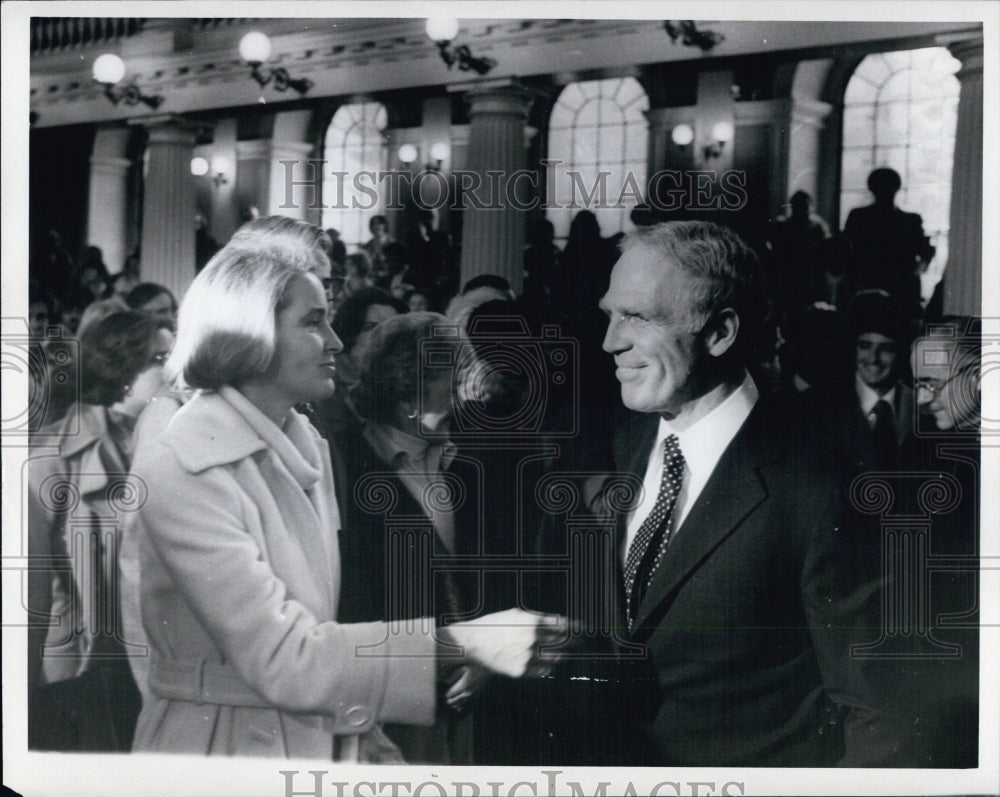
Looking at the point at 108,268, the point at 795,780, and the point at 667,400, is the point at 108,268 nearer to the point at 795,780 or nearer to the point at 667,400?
the point at 667,400

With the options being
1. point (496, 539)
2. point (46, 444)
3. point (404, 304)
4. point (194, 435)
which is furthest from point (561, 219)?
point (46, 444)

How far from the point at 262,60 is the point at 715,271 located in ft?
5.86

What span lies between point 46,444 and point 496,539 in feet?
5.54

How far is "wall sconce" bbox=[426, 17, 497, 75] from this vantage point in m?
4.59

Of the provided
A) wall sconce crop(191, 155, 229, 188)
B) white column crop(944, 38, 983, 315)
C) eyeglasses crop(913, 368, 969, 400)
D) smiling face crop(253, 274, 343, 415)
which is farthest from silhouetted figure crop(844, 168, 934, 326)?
wall sconce crop(191, 155, 229, 188)

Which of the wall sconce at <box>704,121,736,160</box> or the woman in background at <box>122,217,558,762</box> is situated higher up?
the wall sconce at <box>704,121,736,160</box>

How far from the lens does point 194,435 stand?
4617 mm

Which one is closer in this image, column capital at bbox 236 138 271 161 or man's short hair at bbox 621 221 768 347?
man's short hair at bbox 621 221 768 347

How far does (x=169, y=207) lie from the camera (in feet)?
15.3

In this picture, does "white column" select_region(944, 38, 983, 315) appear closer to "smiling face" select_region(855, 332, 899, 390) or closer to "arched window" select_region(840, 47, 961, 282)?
"arched window" select_region(840, 47, 961, 282)

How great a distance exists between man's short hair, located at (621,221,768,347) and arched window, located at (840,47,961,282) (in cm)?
39

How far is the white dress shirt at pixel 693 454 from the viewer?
15.0 ft

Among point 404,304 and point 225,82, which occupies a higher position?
point 225,82

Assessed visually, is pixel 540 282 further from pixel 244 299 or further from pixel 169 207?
pixel 169 207
